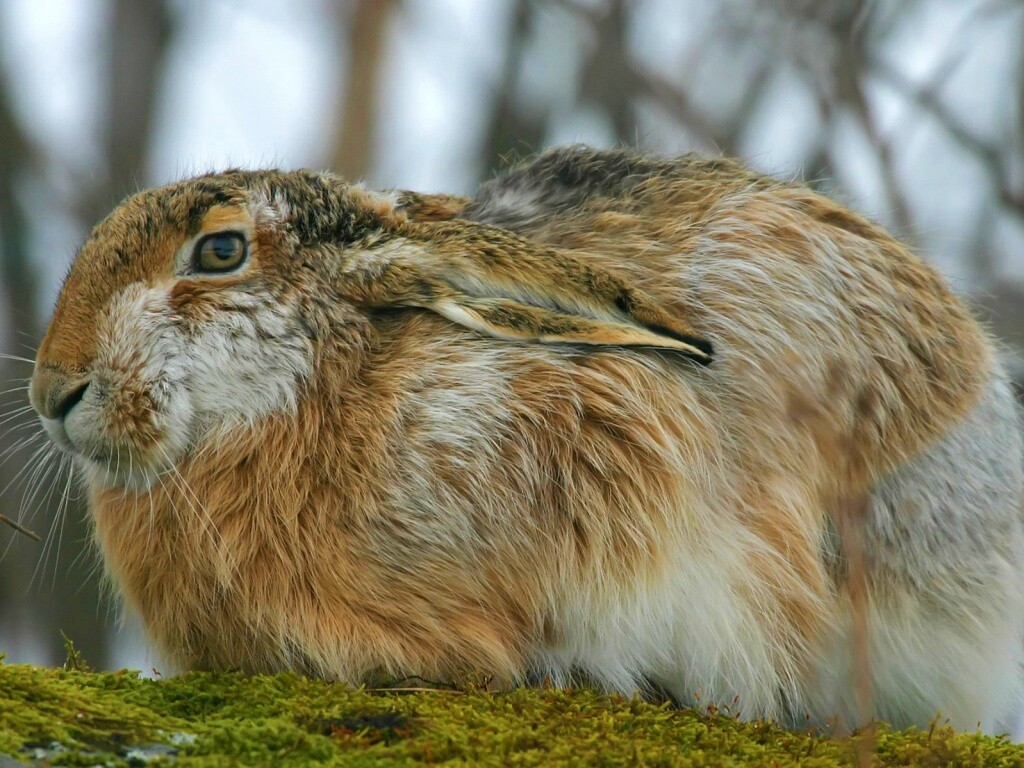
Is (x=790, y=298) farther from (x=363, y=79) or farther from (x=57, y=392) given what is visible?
(x=363, y=79)

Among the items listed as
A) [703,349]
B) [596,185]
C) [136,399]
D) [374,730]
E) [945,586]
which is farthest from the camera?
[596,185]

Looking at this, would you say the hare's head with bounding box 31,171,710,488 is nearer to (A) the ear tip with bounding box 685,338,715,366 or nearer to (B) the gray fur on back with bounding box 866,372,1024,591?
(A) the ear tip with bounding box 685,338,715,366

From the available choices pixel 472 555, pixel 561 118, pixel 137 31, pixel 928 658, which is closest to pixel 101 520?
pixel 472 555

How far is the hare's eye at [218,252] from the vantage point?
4.32m

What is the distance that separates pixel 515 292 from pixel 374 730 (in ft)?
5.33

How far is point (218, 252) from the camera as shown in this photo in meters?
4.32

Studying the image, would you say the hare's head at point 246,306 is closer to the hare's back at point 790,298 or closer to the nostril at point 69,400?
the nostril at point 69,400

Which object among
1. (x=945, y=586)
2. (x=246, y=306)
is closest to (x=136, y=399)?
(x=246, y=306)

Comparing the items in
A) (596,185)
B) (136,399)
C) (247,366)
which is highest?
(596,185)

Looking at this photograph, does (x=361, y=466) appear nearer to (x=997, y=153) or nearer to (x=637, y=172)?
(x=637, y=172)

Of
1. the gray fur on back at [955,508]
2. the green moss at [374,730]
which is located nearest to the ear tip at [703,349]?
the gray fur on back at [955,508]

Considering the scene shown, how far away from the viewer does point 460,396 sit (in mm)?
4148

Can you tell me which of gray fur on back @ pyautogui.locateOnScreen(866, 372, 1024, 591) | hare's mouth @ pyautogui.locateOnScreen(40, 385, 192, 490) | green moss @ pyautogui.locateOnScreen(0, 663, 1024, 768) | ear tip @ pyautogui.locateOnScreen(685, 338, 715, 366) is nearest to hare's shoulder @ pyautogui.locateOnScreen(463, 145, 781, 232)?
ear tip @ pyautogui.locateOnScreen(685, 338, 715, 366)

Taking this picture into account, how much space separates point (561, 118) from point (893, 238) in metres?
4.95
